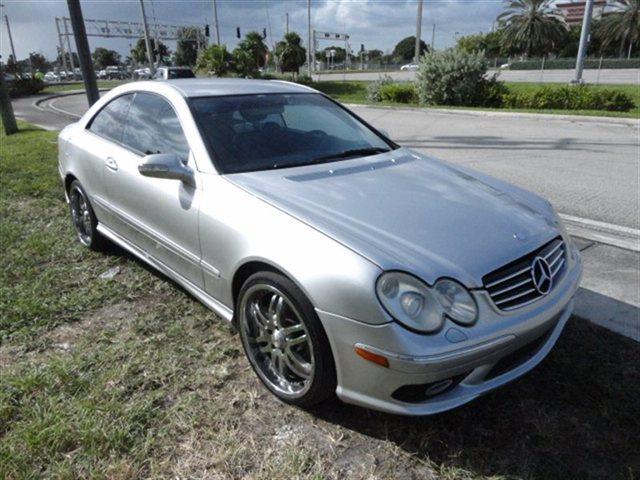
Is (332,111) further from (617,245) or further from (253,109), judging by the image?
(617,245)

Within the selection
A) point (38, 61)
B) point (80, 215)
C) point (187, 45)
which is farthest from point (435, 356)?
point (38, 61)

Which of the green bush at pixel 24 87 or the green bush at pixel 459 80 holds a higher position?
the green bush at pixel 459 80

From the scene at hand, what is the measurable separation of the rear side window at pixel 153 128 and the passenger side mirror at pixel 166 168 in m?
0.21

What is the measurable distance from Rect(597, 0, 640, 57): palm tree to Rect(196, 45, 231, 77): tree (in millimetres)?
41364

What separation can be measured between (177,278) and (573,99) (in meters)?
16.0

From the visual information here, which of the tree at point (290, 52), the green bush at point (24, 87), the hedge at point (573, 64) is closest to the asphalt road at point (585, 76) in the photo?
the hedge at point (573, 64)

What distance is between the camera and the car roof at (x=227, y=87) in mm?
3457

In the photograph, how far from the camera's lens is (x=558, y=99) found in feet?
52.6

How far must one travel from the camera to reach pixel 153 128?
11.4 ft

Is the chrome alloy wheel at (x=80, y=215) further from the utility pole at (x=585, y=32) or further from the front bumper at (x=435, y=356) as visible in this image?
the utility pole at (x=585, y=32)

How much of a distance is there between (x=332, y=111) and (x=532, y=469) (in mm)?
2692

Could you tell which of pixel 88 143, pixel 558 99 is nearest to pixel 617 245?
pixel 88 143

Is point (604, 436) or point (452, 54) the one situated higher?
point (452, 54)

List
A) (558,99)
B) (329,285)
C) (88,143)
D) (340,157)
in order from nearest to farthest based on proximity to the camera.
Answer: (329,285) → (340,157) → (88,143) → (558,99)
